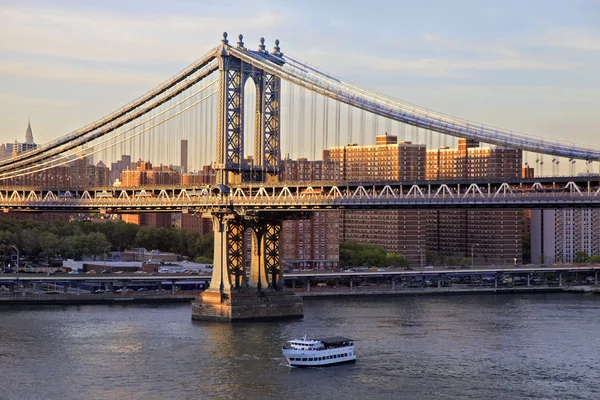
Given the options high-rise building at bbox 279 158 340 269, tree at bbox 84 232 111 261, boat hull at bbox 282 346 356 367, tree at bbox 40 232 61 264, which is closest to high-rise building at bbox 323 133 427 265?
high-rise building at bbox 279 158 340 269

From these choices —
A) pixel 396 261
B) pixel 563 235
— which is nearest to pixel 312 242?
pixel 396 261

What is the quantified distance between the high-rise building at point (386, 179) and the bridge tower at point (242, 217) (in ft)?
190

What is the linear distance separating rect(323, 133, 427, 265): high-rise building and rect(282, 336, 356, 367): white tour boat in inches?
2817

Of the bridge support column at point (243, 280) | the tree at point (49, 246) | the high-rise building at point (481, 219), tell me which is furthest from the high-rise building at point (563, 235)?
the bridge support column at point (243, 280)

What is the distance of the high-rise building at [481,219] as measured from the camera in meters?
124

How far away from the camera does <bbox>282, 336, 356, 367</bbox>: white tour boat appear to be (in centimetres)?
4884

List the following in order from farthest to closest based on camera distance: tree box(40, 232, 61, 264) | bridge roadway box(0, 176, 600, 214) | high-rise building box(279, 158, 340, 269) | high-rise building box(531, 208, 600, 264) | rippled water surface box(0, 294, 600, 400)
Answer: high-rise building box(531, 208, 600, 264), high-rise building box(279, 158, 340, 269), tree box(40, 232, 61, 264), bridge roadway box(0, 176, 600, 214), rippled water surface box(0, 294, 600, 400)

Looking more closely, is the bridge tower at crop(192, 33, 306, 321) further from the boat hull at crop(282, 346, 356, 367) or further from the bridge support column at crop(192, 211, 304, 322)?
the boat hull at crop(282, 346, 356, 367)

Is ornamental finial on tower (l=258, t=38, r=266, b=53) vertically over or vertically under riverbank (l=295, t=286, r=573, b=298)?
over

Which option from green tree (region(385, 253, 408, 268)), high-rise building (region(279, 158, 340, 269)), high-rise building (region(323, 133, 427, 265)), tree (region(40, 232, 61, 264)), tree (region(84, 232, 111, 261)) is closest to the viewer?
tree (region(40, 232, 61, 264))

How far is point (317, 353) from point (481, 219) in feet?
269

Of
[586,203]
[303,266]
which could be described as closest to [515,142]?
[586,203]

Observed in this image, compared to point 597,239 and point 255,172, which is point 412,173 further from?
point 255,172

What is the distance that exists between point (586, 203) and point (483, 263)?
71965mm
